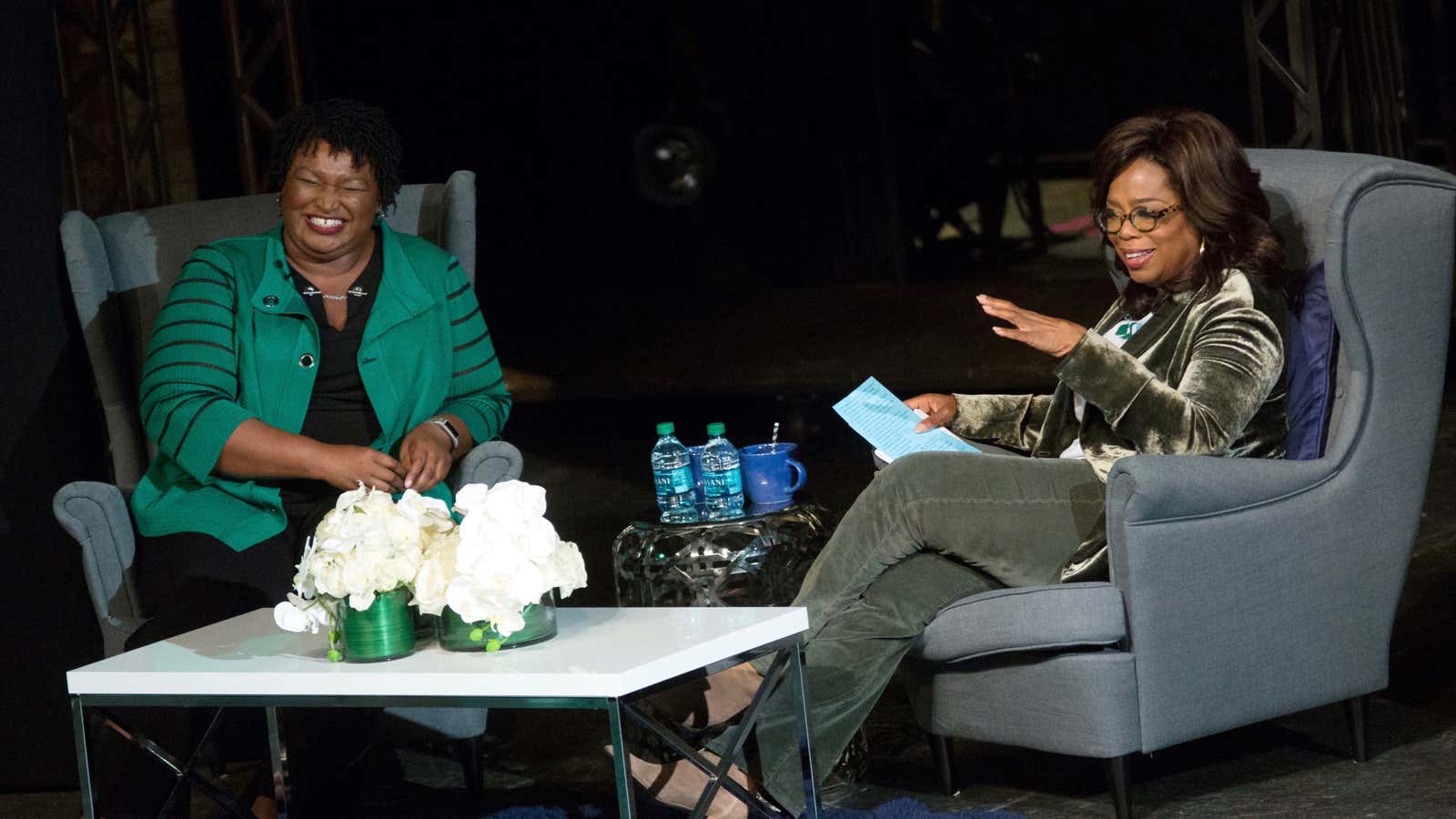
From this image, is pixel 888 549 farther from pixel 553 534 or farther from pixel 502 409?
pixel 502 409

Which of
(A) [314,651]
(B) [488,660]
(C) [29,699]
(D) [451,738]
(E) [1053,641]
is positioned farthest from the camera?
(C) [29,699]

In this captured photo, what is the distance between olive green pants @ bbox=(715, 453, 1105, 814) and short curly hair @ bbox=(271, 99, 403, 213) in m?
1.20

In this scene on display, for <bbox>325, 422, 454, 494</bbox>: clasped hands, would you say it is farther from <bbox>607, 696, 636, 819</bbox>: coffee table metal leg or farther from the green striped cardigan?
<bbox>607, 696, 636, 819</bbox>: coffee table metal leg

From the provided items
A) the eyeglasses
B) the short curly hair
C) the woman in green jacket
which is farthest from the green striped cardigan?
the eyeglasses

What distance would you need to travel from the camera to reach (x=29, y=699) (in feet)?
11.5

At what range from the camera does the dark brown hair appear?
9.50ft

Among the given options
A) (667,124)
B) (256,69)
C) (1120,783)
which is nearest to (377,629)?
(1120,783)

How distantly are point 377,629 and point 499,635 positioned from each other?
0.57 ft

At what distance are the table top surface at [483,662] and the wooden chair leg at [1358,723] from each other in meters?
1.09

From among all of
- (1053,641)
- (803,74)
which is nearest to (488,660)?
(1053,641)

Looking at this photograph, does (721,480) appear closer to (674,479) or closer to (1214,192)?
(674,479)

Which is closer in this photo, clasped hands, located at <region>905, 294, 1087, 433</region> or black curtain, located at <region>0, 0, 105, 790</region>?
clasped hands, located at <region>905, 294, 1087, 433</region>

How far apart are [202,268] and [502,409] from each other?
0.65 metres

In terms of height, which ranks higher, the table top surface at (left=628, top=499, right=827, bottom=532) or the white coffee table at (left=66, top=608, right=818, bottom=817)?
the table top surface at (left=628, top=499, right=827, bottom=532)
